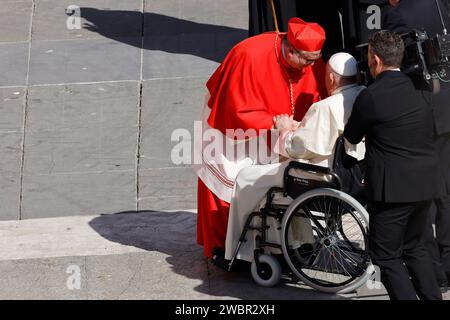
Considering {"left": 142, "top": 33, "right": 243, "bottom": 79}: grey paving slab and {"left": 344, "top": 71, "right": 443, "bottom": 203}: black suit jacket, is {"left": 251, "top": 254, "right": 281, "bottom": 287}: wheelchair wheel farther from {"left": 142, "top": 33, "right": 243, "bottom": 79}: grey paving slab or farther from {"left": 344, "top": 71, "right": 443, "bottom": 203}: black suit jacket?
{"left": 142, "top": 33, "right": 243, "bottom": 79}: grey paving slab

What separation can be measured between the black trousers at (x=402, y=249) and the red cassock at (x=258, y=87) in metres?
1.20

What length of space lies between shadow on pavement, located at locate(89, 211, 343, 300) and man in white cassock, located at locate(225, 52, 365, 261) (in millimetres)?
208

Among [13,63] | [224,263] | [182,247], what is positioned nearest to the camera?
[224,263]

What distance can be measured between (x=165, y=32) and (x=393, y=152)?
5799 millimetres

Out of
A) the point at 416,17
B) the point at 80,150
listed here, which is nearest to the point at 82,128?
the point at 80,150

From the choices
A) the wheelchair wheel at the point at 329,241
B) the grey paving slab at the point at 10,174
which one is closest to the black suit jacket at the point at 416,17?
the wheelchair wheel at the point at 329,241

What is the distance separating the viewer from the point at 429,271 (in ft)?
21.9

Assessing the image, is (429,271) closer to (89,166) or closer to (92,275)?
(92,275)

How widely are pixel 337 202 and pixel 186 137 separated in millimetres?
3217

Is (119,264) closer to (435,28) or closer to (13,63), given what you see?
(435,28)

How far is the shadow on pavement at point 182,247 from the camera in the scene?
7.37 m

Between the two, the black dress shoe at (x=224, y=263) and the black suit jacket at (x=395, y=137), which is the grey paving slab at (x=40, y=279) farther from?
the black suit jacket at (x=395, y=137)

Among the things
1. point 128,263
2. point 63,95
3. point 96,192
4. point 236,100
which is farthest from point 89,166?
point 236,100

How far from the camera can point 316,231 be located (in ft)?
24.0
